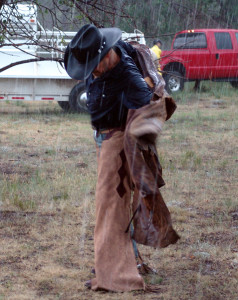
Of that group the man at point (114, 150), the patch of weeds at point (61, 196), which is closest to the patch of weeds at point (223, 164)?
the patch of weeds at point (61, 196)

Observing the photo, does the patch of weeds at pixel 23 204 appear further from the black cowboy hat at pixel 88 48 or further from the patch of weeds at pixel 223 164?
the patch of weeds at pixel 223 164

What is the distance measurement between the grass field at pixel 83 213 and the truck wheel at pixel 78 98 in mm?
1260

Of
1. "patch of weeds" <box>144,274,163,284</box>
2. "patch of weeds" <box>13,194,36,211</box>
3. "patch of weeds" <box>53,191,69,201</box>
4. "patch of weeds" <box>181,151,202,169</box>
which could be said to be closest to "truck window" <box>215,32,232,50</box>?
"patch of weeds" <box>181,151,202,169</box>

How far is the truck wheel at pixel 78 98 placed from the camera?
12.4 m

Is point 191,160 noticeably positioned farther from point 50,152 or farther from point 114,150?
point 114,150

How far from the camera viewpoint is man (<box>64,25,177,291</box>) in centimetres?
362

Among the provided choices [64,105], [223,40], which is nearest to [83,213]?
[64,105]

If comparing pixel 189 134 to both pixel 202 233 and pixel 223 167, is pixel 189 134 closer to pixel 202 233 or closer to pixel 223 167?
pixel 223 167

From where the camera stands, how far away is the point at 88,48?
11.5ft

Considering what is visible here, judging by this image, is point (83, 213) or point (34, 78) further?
point (34, 78)

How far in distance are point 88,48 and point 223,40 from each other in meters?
14.3

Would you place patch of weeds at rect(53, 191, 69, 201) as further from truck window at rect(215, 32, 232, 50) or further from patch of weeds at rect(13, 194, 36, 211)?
truck window at rect(215, 32, 232, 50)

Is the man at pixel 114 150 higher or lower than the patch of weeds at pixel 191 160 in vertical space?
higher

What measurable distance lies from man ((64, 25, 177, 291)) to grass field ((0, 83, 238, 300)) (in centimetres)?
17
